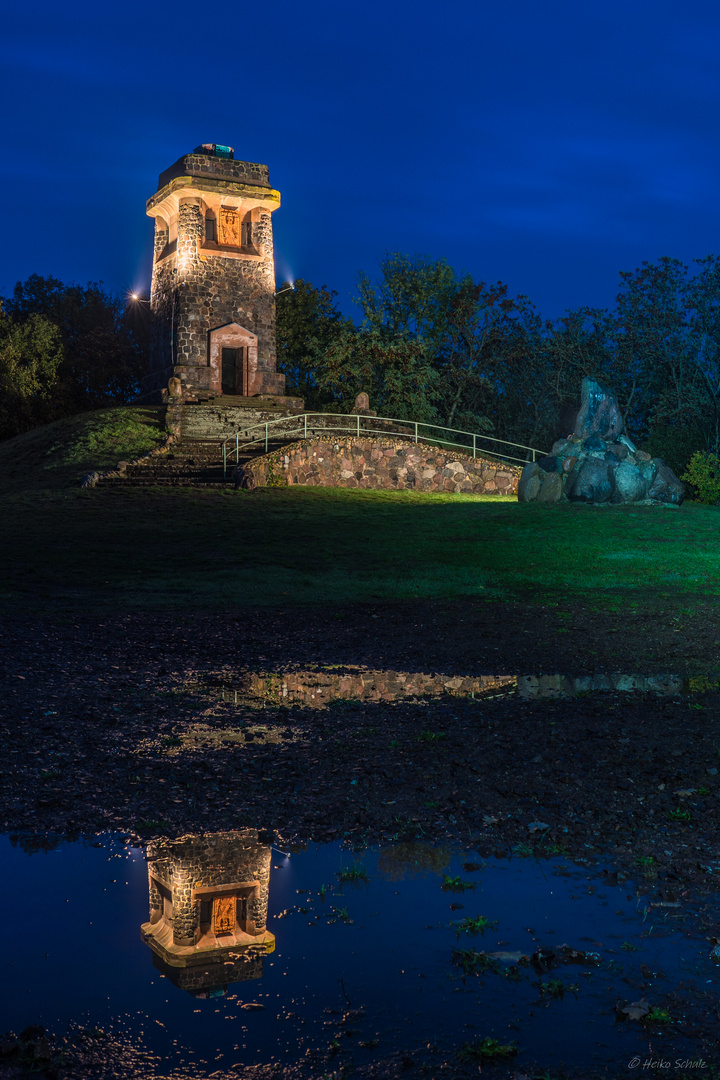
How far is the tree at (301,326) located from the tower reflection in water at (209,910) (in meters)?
41.8

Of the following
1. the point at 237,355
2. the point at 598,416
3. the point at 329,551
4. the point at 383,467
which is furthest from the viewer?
the point at 237,355

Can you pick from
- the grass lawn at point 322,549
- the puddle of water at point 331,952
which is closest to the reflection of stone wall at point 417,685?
the puddle of water at point 331,952

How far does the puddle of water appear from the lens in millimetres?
3387

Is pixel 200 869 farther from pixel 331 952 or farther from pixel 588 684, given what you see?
pixel 588 684

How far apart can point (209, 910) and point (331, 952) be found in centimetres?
68

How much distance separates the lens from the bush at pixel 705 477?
32.5m

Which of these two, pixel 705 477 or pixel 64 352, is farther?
→ pixel 64 352

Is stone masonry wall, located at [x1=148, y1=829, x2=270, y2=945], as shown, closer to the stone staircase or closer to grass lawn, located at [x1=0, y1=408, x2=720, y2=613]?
grass lawn, located at [x1=0, y1=408, x2=720, y2=613]

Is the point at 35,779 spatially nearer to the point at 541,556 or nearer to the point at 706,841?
the point at 706,841

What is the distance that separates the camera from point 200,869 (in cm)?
471

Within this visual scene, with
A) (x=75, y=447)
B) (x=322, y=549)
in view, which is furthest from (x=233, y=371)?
(x=322, y=549)

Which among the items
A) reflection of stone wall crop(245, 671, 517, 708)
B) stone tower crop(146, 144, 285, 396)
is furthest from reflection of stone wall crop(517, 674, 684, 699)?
stone tower crop(146, 144, 285, 396)
